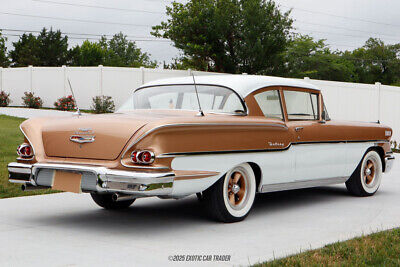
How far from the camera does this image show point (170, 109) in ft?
21.6

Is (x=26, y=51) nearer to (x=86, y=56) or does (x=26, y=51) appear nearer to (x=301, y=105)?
(x=86, y=56)

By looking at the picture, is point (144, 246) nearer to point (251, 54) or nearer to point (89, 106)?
point (89, 106)

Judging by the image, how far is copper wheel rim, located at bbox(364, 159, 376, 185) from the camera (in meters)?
8.44

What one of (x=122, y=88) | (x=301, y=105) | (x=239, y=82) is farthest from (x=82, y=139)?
(x=122, y=88)

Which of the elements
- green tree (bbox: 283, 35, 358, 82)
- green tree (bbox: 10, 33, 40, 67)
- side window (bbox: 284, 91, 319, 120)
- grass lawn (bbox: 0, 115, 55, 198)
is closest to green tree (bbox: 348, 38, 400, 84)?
green tree (bbox: 283, 35, 358, 82)

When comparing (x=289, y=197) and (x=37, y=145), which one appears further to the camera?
(x=289, y=197)

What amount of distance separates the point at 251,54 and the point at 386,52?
5558cm

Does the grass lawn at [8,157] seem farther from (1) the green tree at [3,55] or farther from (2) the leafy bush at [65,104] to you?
(1) the green tree at [3,55]

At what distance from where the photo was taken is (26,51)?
65.2 meters

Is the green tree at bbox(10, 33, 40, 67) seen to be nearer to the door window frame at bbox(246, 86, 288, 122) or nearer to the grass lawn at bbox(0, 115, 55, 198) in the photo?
the grass lawn at bbox(0, 115, 55, 198)

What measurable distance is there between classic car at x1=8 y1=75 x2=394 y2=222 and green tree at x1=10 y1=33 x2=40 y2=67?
2368 inches

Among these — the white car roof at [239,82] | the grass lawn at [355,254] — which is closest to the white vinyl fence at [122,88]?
the white car roof at [239,82]

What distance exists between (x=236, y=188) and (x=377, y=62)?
81.1 m

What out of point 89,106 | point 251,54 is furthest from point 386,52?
point 89,106
